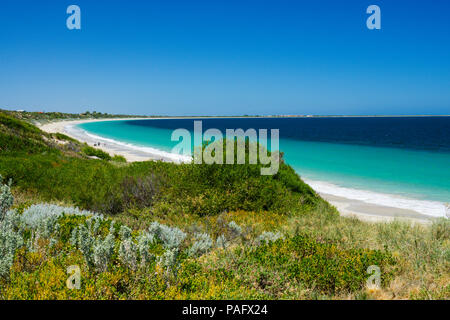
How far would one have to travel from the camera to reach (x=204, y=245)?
4770 mm

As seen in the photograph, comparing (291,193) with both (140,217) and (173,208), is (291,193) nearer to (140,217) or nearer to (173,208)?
(173,208)

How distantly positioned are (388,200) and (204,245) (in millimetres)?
13477

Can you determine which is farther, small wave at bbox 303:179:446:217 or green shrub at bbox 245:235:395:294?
small wave at bbox 303:179:446:217

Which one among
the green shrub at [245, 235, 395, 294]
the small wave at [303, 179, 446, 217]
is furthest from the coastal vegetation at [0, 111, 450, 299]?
the small wave at [303, 179, 446, 217]

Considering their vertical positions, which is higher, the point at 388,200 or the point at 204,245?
the point at 204,245

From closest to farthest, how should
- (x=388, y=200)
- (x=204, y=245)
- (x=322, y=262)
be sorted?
1. (x=322, y=262)
2. (x=204, y=245)
3. (x=388, y=200)

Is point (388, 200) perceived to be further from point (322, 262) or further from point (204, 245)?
point (204, 245)

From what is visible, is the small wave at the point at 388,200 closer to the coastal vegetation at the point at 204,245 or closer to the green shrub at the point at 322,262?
the coastal vegetation at the point at 204,245

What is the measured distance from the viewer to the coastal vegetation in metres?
3.28

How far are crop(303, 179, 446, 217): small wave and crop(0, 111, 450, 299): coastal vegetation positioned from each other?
776 cm

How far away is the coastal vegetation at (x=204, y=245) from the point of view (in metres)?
3.28

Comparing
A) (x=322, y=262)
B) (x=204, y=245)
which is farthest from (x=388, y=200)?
(x=204, y=245)

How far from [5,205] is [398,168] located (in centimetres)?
2808

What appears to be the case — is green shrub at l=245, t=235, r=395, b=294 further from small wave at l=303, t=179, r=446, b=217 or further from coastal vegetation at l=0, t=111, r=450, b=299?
small wave at l=303, t=179, r=446, b=217
